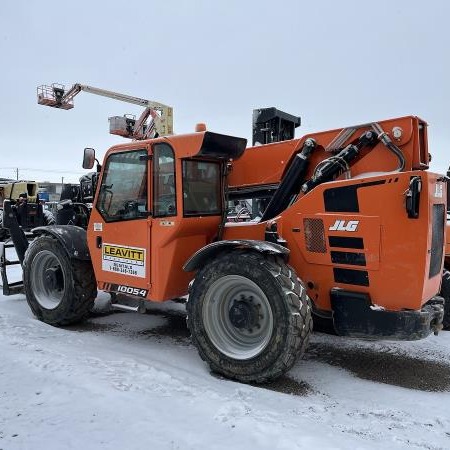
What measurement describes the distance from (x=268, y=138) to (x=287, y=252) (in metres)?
2.34

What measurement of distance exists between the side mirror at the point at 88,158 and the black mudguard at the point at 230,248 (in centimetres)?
181

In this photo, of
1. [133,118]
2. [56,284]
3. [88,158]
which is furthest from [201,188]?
[133,118]

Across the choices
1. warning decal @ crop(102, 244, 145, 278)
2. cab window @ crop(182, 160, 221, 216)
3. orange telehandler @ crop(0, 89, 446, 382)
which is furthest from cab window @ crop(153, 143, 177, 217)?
warning decal @ crop(102, 244, 145, 278)

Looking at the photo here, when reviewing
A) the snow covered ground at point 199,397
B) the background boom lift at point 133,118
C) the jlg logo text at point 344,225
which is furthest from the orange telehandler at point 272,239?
the background boom lift at point 133,118

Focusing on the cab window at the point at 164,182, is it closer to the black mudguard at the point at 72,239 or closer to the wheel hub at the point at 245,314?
the wheel hub at the point at 245,314

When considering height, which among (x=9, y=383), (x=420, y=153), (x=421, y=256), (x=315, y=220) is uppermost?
(x=420, y=153)

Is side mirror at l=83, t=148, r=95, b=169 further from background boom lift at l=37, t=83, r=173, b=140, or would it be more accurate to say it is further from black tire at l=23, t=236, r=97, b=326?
background boom lift at l=37, t=83, r=173, b=140

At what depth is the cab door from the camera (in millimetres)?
4977

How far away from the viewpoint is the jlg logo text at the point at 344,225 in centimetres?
400

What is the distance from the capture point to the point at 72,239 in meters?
5.81

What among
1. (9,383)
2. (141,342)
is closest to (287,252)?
(141,342)

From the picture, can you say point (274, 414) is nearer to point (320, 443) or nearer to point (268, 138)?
point (320, 443)

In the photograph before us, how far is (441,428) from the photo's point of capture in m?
3.32

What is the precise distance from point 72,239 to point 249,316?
9.03ft
